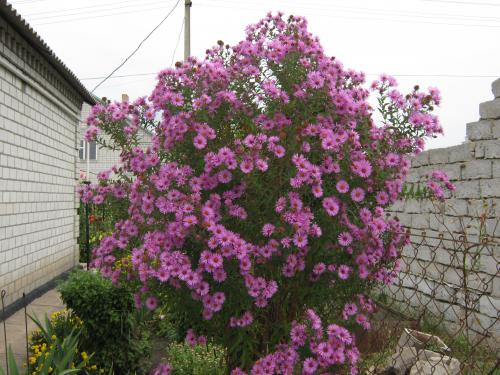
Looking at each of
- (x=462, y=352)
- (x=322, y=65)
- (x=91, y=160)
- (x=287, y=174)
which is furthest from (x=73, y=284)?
(x=91, y=160)

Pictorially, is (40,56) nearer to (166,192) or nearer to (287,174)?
(166,192)

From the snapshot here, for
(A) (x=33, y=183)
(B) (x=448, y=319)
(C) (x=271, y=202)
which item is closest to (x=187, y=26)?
(A) (x=33, y=183)

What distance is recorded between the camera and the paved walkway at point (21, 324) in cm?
491

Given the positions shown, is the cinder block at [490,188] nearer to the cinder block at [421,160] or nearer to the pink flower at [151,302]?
the cinder block at [421,160]

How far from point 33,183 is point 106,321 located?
14.0ft

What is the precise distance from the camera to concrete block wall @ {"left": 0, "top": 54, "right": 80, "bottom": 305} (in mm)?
6605

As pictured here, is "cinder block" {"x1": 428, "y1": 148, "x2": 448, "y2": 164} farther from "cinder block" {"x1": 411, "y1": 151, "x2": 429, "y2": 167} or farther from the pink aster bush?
the pink aster bush

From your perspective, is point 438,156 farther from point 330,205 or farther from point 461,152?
point 330,205

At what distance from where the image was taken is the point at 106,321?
4223 millimetres

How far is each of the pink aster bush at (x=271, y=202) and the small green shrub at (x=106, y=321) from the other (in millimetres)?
898

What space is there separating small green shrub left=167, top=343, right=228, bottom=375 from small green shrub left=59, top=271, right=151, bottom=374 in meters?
0.37

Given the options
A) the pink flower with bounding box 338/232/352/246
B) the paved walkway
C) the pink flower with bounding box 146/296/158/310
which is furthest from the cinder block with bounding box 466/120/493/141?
the paved walkway

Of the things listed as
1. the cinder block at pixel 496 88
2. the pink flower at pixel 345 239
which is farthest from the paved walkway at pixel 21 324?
the cinder block at pixel 496 88

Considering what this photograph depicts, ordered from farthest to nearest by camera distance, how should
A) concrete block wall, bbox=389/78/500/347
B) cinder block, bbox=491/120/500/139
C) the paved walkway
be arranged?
cinder block, bbox=491/120/500/139 → concrete block wall, bbox=389/78/500/347 → the paved walkway
